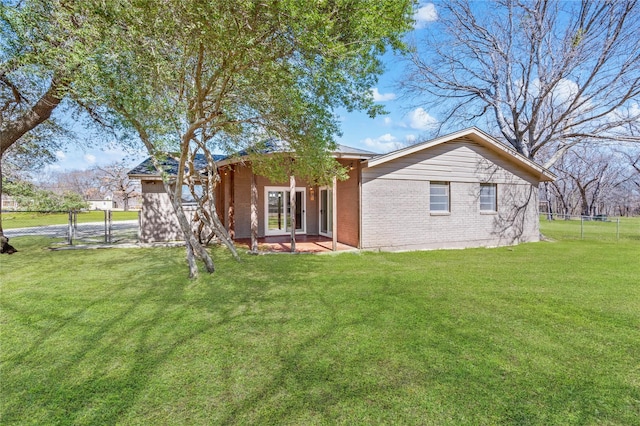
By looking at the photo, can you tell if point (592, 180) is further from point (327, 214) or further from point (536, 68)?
point (327, 214)

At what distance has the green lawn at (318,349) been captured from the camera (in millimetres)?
2320

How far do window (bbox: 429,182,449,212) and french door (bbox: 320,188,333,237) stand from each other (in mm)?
3734

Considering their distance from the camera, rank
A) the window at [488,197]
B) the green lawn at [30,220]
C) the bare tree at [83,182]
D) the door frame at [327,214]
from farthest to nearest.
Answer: the bare tree at [83,182] → the green lawn at [30,220] → the door frame at [327,214] → the window at [488,197]

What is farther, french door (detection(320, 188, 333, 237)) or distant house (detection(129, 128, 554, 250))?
french door (detection(320, 188, 333, 237))

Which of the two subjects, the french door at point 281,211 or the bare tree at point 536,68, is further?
the french door at point 281,211

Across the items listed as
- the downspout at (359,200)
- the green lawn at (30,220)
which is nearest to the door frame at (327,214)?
the downspout at (359,200)

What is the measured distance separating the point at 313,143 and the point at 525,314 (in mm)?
4205

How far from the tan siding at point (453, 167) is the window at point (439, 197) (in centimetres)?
28

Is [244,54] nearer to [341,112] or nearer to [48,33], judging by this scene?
[341,112]

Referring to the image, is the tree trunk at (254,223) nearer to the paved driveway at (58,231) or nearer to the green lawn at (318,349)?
the green lawn at (318,349)

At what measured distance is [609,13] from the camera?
11.3 metres

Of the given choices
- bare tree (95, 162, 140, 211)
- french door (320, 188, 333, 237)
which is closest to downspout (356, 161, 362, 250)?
french door (320, 188, 333, 237)

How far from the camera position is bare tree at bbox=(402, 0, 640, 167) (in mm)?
11523

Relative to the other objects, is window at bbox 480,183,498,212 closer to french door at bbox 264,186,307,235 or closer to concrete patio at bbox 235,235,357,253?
concrete patio at bbox 235,235,357,253
